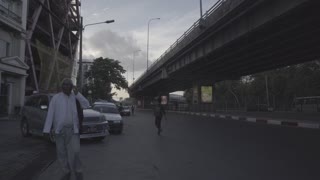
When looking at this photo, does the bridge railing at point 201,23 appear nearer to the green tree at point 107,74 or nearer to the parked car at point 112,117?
the parked car at point 112,117

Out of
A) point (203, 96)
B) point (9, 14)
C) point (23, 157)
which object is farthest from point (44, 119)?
point (203, 96)

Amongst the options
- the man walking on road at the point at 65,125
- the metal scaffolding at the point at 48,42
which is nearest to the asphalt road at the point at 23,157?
the man walking on road at the point at 65,125

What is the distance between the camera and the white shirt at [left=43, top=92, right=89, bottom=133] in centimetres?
672

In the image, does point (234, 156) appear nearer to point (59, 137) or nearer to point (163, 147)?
point (163, 147)

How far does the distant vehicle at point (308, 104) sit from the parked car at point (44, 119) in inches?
1394

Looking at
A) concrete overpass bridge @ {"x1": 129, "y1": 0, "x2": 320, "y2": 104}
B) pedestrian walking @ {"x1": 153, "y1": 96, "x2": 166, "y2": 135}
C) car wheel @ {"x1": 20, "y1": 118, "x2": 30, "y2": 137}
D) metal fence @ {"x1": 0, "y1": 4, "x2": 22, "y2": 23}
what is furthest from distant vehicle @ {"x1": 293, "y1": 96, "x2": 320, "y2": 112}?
car wheel @ {"x1": 20, "y1": 118, "x2": 30, "y2": 137}

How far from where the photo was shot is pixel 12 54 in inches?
1468

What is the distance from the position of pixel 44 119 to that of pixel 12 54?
24.6 metres

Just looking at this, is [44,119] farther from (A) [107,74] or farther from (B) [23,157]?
(A) [107,74]

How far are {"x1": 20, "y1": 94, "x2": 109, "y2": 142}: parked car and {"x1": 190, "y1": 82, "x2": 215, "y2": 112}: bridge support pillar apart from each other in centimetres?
4320

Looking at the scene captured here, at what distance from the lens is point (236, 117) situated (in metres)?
37.8

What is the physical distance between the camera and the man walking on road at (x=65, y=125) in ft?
22.1

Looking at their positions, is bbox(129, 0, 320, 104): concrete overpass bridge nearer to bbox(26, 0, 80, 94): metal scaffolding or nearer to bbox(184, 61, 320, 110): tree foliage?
bbox(184, 61, 320, 110): tree foliage

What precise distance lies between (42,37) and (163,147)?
4293 centimetres
